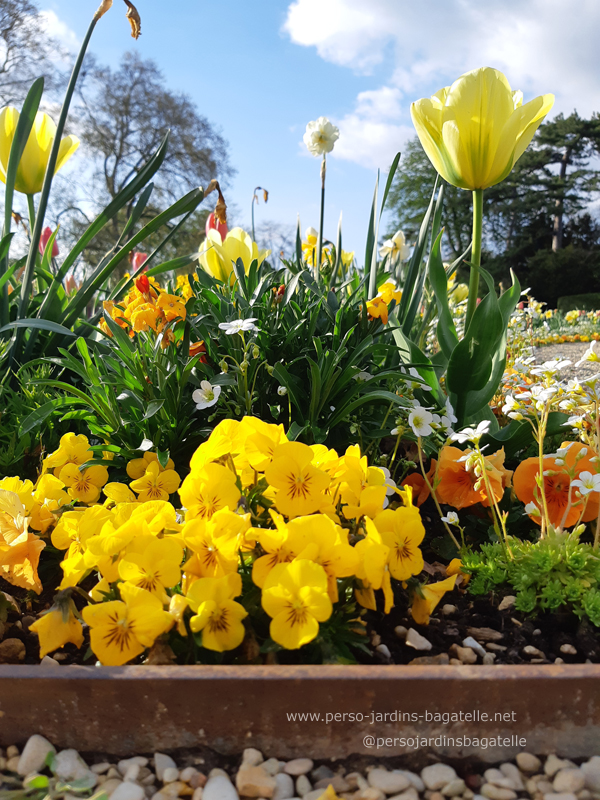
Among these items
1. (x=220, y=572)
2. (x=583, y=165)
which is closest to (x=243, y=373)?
(x=220, y=572)

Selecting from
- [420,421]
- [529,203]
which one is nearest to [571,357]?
[420,421]

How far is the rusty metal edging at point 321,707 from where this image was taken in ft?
2.74

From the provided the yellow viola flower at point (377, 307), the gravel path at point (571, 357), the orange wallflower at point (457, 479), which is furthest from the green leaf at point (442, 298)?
the gravel path at point (571, 357)

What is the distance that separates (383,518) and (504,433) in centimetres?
80

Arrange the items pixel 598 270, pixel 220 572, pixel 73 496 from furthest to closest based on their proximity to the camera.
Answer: pixel 598 270, pixel 73 496, pixel 220 572

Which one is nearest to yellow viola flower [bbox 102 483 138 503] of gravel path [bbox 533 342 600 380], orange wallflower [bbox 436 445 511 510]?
orange wallflower [bbox 436 445 511 510]

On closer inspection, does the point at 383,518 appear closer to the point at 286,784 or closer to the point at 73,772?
→ the point at 286,784

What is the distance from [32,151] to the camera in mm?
2164

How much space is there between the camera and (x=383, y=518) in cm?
100

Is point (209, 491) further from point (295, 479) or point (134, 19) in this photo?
point (134, 19)

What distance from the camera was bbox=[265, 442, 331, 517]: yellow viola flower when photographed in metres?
0.97

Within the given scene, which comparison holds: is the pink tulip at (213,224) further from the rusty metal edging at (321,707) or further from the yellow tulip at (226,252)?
the rusty metal edging at (321,707)

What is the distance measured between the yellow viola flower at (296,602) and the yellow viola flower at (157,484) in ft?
1.81

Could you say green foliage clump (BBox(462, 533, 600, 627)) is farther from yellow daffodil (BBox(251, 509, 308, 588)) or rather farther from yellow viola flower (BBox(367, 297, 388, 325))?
yellow viola flower (BBox(367, 297, 388, 325))
